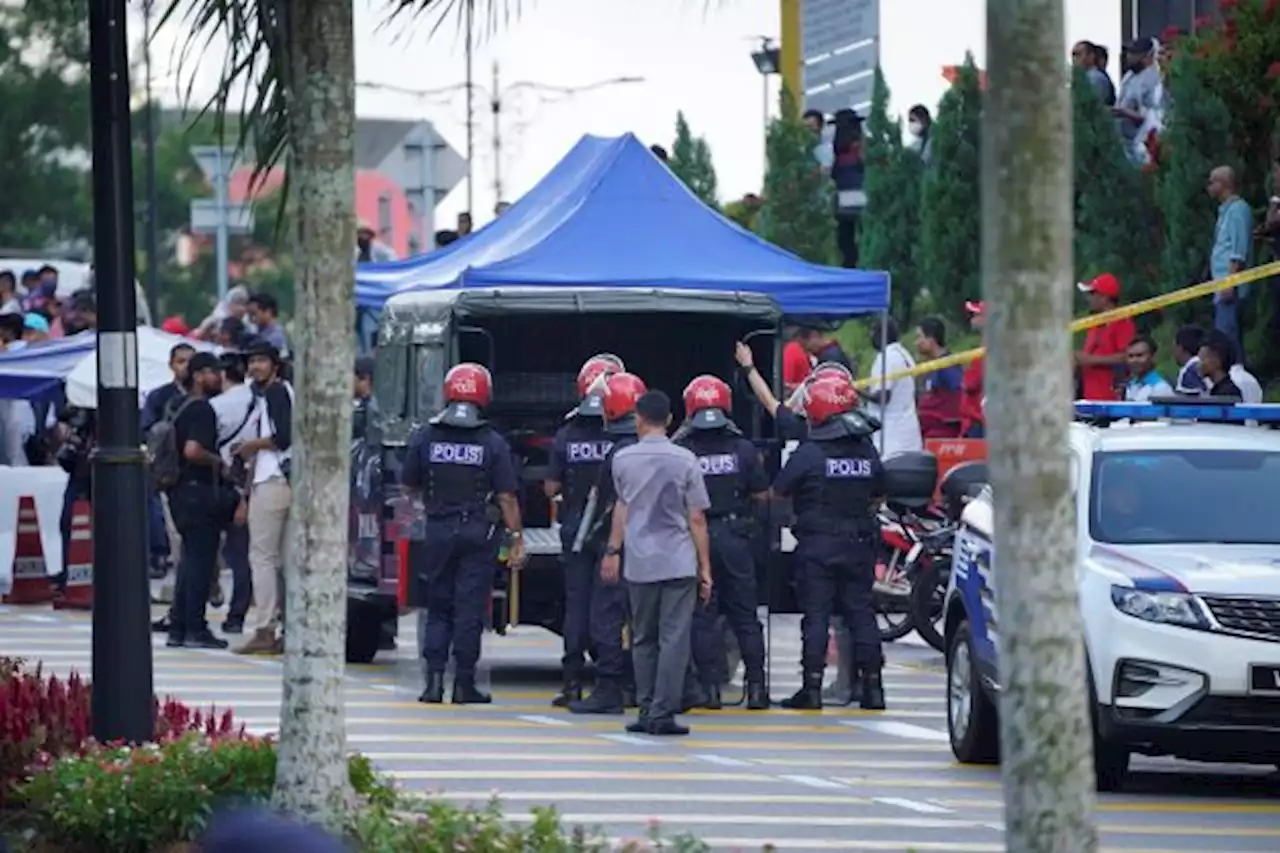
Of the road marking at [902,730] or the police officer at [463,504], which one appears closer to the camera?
the road marking at [902,730]

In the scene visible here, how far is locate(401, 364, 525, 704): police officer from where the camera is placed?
62.8 feet

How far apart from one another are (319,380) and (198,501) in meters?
12.2

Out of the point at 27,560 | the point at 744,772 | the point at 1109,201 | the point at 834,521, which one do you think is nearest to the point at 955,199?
the point at 1109,201

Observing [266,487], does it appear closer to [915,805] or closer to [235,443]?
[235,443]

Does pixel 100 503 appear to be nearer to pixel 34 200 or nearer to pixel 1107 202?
pixel 1107 202

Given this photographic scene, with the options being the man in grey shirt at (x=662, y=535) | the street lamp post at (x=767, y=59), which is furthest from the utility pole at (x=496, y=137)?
the man in grey shirt at (x=662, y=535)

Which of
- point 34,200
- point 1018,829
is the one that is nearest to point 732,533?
point 1018,829

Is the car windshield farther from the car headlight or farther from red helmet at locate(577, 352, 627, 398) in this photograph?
red helmet at locate(577, 352, 627, 398)

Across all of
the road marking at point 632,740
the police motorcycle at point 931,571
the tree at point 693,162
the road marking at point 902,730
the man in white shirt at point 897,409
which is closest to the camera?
the road marking at point 632,740

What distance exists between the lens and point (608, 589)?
750 inches

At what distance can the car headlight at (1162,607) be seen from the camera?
14656 millimetres

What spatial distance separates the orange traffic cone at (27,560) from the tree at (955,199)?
8297mm

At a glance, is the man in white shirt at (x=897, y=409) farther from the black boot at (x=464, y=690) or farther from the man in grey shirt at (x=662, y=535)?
the man in grey shirt at (x=662, y=535)

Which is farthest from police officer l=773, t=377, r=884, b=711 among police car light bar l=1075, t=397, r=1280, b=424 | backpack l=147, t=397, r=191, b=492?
backpack l=147, t=397, r=191, b=492
